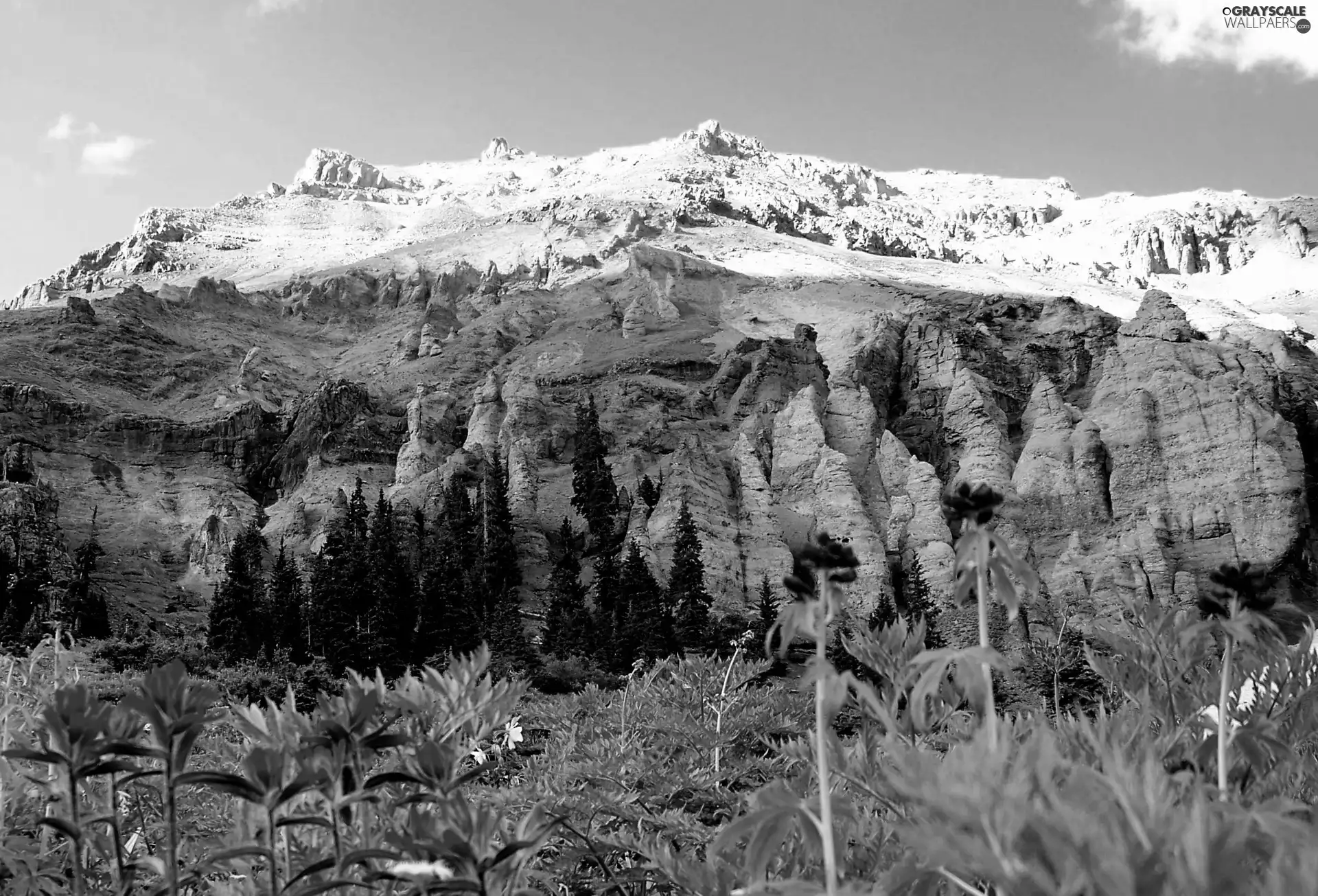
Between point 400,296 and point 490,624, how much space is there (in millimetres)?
69818

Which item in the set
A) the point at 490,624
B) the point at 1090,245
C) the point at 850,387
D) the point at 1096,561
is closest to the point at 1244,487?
the point at 1096,561

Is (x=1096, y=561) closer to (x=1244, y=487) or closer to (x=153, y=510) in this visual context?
(x=1244, y=487)

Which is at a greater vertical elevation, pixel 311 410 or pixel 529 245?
pixel 529 245

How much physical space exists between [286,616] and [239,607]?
3.25 metres

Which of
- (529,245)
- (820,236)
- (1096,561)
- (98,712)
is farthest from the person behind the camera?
(820,236)

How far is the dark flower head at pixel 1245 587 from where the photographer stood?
1.76m

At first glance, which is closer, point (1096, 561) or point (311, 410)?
point (1096, 561)

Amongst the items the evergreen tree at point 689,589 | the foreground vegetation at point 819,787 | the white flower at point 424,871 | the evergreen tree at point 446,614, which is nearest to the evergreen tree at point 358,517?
the evergreen tree at point 446,614

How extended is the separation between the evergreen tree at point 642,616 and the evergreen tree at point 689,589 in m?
0.54

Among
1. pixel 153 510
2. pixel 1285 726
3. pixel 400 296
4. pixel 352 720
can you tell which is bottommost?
pixel 153 510

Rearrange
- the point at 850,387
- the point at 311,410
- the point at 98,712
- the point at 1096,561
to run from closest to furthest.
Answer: the point at 98,712
the point at 1096,561
the point at 850,387
the point at 311,410

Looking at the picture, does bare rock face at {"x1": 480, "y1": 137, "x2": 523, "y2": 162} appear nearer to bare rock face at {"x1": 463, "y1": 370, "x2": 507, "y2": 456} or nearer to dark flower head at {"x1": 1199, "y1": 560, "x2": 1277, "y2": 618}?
bare rock face at {"x1": 463, "y1": 370, "x2": 507, "y2": 456}

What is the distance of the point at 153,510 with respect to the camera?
5209 centimetres

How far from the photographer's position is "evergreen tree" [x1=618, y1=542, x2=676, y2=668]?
110 ft
